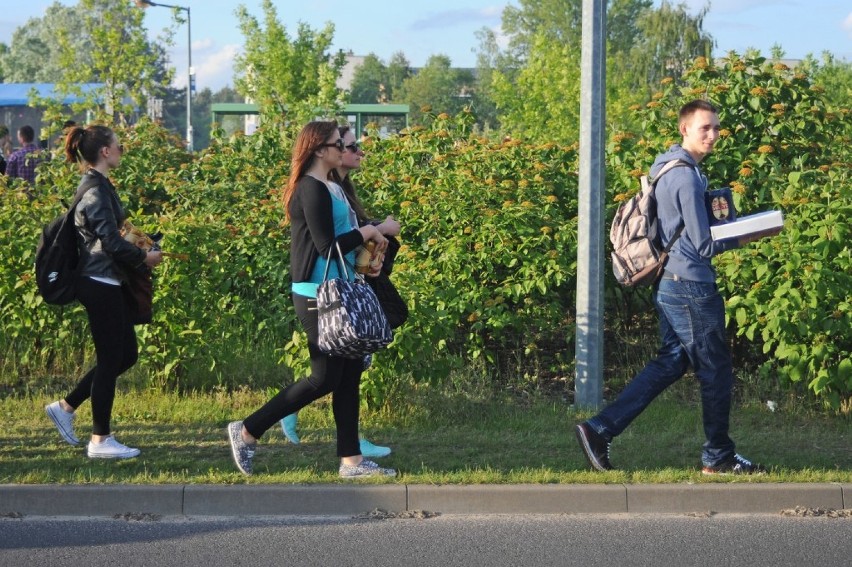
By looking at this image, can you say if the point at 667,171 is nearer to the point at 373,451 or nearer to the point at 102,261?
the point at 373,451

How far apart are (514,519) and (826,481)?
161 centimetres

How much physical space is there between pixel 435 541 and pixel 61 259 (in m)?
2.60

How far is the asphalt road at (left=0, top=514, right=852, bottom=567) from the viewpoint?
5062 millimetres

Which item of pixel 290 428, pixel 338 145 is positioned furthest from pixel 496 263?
pixel 338 145

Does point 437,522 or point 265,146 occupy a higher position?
point 265,146

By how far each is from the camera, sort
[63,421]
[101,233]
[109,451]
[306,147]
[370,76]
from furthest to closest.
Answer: [370,76] → [63,421] → [109,451] → [101,233] → [306,147]

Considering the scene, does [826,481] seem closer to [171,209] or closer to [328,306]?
[328,306]

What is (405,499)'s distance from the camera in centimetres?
588

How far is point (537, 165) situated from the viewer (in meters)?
9.40

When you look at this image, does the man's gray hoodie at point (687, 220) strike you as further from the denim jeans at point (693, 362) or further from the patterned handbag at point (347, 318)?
the patterned handbag at point (347, 318)

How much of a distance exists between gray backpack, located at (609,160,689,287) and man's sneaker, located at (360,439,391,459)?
1613 mm

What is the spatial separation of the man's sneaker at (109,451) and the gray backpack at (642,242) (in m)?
2.80

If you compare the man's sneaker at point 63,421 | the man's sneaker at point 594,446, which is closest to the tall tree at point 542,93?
the man's sneaker at point 63,421

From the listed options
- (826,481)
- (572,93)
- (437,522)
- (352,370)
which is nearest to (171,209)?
(352,370)
